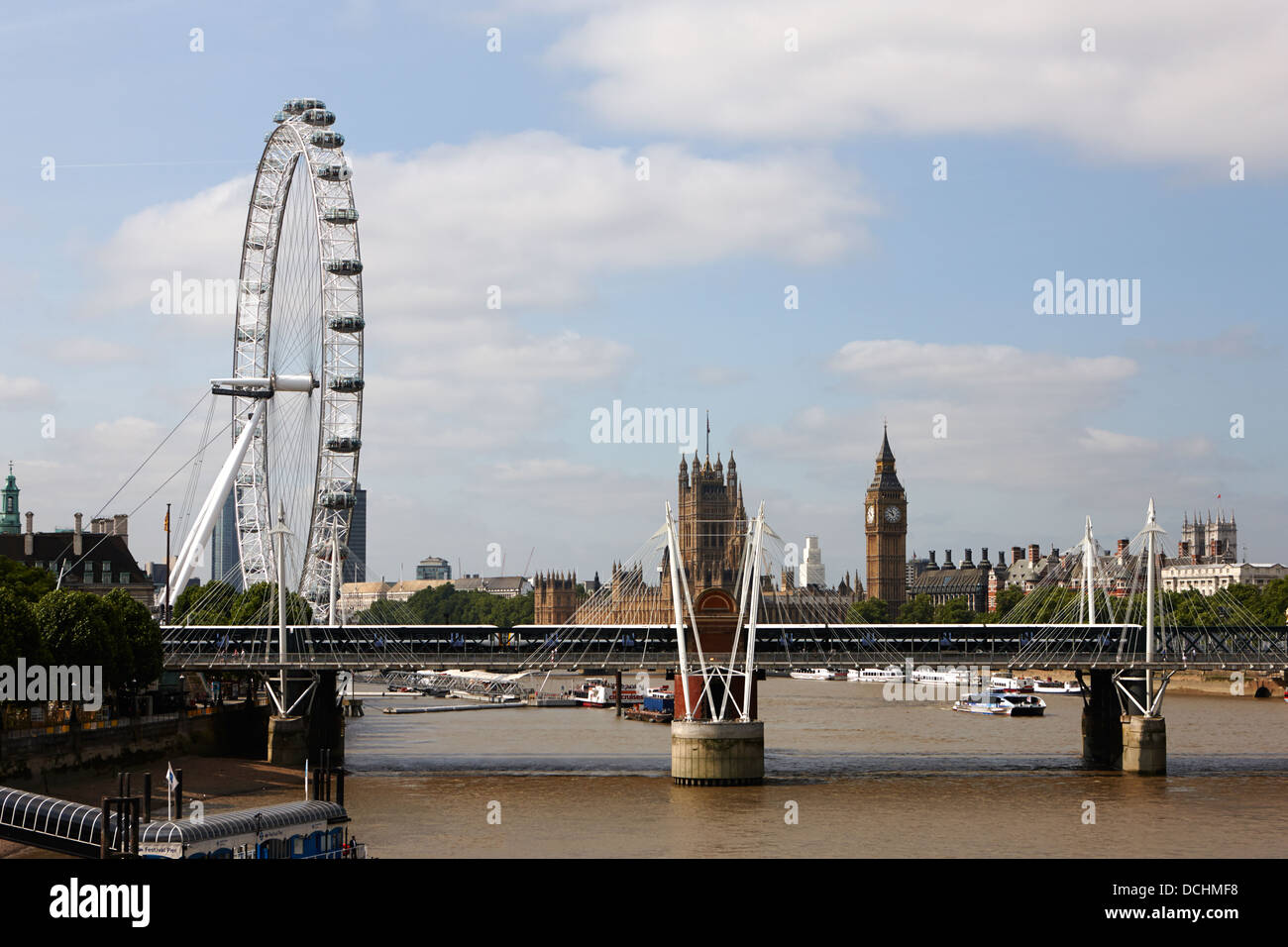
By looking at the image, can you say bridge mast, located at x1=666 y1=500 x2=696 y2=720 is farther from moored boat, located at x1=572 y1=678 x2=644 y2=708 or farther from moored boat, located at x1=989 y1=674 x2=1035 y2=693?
moored boat, located at x1=989 y1=674 x2=1035 y2=693

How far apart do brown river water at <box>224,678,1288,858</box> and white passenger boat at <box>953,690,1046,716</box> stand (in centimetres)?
1428

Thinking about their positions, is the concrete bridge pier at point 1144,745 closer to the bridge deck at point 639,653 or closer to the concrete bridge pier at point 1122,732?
the concrete bridge pier at point 1122,732

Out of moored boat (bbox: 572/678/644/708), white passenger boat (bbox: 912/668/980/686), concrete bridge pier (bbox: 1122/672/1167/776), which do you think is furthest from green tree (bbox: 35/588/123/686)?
white passenger boat (bbox: 912/668/980/686)

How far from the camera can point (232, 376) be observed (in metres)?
84.6

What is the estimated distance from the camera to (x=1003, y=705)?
107m

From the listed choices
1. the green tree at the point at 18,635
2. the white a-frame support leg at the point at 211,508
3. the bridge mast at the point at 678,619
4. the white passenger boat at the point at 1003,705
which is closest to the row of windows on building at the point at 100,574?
the white a-frame support leg at the point at 211,508

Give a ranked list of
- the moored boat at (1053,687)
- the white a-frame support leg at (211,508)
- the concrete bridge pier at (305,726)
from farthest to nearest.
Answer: the moored boat at (1053,687)
the white a-frame support leg at (211,508)
the concrete bridge pier at (305,726)

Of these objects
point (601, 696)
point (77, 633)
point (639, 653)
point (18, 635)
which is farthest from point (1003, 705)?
point (18, 635)

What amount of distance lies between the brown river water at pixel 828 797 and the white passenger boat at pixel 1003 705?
14.3 m

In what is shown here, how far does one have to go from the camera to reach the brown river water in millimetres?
44594

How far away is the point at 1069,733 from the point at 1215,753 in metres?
18.6

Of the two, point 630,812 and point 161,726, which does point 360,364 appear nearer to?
point 161,726

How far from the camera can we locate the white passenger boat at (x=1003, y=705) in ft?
348
